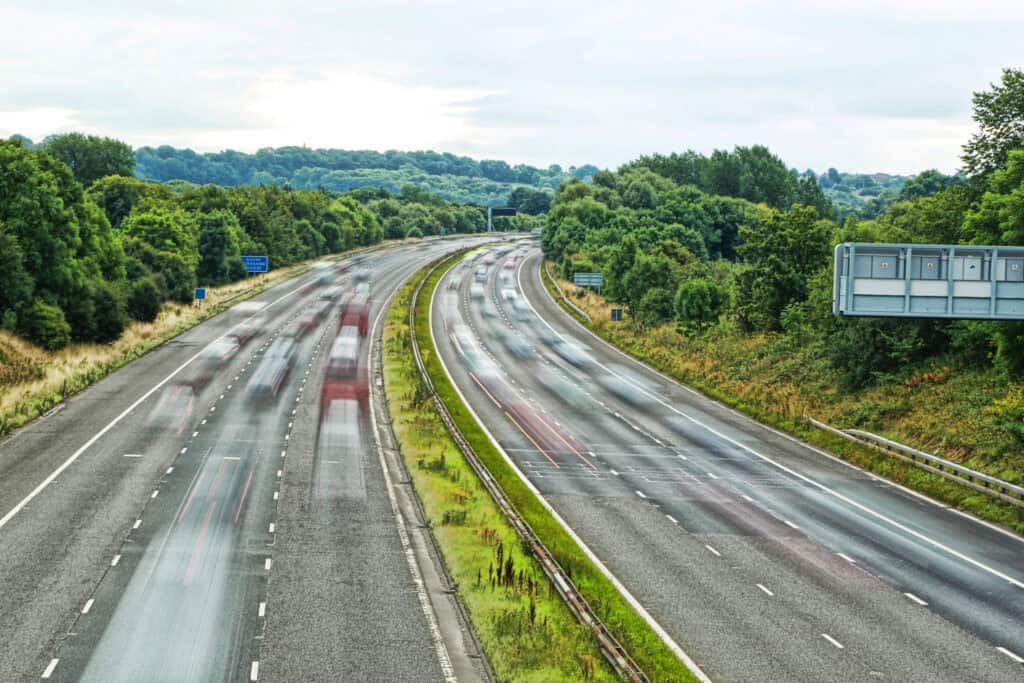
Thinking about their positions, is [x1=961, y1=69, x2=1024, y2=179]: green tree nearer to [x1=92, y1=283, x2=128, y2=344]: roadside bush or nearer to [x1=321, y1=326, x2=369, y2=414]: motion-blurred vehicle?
[x1=321, y1=326, x2=369, y2=414]: motion-blurred vehicle

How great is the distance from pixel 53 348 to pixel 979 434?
191 feet

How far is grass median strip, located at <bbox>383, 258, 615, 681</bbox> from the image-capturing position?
22828mm

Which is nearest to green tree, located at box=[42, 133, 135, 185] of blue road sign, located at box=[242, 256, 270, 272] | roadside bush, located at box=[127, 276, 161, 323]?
blue road sign, located at box=[242, 256, 270, 272]

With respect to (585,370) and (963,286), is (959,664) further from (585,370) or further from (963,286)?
(585,370)

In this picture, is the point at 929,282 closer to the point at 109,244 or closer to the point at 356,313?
the point at 356,313

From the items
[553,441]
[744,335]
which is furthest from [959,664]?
[744,335]

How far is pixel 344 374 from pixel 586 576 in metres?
42.8

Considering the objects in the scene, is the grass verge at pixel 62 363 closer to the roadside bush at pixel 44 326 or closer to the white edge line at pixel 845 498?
the roadside bush at pixel 44 326

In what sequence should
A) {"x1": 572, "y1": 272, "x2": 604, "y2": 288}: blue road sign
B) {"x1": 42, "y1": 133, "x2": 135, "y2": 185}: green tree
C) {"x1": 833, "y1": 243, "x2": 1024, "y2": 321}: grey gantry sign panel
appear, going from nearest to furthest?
{"x1": 833, "y1": 243, "x2": 1024, "y2": 321}: grey gantry sign panel → {"x1": 572, "y1": 272, "x2": 604, "y2": 288}: blue road sign → {"x1": 42, "y1": 133, "x2": 135, "y2": 185}: green tree

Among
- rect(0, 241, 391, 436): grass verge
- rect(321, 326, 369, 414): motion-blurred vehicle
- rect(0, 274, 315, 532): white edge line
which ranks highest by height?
rect(0, 241, 391, 436): grass verge

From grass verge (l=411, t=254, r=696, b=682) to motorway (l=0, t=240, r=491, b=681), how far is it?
12.0 ft

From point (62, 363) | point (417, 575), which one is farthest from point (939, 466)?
point (62, 363)

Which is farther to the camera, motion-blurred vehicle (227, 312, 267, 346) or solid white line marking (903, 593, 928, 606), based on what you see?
motion-blurred vehicle (227, 312, 267, 346)

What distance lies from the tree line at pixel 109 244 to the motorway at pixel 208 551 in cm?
1799
